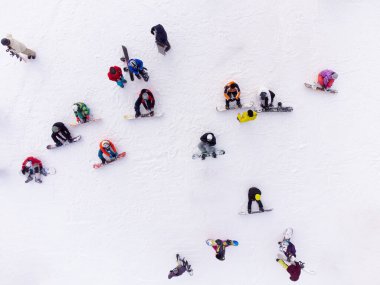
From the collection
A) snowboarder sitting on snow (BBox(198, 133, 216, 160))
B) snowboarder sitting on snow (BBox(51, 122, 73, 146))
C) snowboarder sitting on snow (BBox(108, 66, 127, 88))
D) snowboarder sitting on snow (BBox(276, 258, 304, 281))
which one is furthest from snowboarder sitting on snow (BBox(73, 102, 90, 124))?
snowboarder sitting on snow (BBox(276, 258, 304, 281))

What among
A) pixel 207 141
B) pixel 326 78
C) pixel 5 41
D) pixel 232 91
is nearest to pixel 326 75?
pixel 326 78

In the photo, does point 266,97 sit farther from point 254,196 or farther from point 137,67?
point 137,67

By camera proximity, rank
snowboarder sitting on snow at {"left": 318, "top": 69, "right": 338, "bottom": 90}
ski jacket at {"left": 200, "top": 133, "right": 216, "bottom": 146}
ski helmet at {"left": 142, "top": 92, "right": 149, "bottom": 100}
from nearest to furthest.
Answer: snowboarder sitting on snow at {"left": 318, "top": 69, "right": 338, "bottom": 90} < ski jacket at {"left": 200, "top": 133, "right": 216, "bottom": 146} < ski helmet at {"left": 142, "top": 92, "right": 149, "bottom": 100}

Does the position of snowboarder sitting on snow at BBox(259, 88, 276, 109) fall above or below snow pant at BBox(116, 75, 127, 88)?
below

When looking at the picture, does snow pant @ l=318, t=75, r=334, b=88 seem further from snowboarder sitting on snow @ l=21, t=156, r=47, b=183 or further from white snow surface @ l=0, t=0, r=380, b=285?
snowboarder sitting on snow @ l=21, t=156, r=47, b=183

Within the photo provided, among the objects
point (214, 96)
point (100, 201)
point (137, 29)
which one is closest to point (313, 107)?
point (214, 96)

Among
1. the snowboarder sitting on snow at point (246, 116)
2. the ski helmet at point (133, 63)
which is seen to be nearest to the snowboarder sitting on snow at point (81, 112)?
the ski helmet at point (133, 63)

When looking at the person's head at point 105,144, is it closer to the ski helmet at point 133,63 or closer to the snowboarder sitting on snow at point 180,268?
the ski helmet at point 133,63
